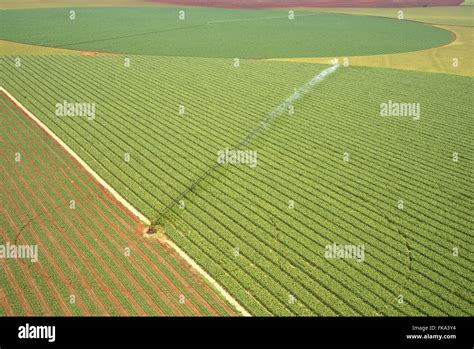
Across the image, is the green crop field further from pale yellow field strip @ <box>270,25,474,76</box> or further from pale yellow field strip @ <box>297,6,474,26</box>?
pale yellow field strip @ <box>297,6,474,26</box>

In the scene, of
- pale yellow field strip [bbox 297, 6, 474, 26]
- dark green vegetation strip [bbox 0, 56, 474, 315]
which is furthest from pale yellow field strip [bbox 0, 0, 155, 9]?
dark green vegetation strip [bbox 0, 56, 474, 315]

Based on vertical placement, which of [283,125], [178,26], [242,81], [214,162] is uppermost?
[178,26]

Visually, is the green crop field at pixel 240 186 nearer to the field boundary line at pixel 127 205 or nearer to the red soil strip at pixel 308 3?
the field boundary line at pixel 127 205

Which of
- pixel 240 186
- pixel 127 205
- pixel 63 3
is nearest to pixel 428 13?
pixel 240 186

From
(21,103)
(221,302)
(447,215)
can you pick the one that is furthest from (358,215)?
(21,103)

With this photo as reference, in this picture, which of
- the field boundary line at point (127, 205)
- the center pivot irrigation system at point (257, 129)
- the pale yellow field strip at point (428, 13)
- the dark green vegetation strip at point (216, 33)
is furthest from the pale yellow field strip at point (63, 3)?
the center pivot irrigation system at point (257, 129)
